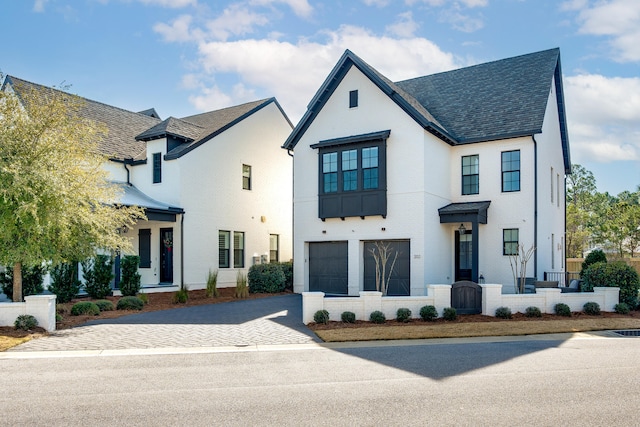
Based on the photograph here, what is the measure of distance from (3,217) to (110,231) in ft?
9.75

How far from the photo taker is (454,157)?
21547 millimetres

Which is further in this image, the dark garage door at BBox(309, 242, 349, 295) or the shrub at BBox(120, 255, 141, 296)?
the dark garage door at BBox(309, 242, 349, 295)

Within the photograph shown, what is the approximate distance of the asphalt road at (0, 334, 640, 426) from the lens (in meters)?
6.33

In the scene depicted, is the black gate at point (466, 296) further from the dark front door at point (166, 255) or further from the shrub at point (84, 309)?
the dark front door at point (166, 255)

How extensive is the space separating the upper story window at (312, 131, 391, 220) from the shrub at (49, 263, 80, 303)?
9.82 meters

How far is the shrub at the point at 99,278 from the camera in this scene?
18047 mm

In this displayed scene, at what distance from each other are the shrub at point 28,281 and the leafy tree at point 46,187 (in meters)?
2.73

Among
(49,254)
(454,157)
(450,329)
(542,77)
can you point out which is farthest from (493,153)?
(49,254)

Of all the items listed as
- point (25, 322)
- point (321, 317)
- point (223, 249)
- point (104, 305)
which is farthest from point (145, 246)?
point (321, 317)

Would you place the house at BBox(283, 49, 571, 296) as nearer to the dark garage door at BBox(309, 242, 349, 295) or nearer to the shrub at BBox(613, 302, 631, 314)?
the dark garage door at BBox(309, 242, 349, 295)

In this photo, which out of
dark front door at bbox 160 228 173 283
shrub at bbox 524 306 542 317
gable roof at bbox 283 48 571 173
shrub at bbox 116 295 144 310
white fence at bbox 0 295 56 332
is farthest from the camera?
dark front door at bbox 160 228 173 283

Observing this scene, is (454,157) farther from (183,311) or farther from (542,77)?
(183,311)

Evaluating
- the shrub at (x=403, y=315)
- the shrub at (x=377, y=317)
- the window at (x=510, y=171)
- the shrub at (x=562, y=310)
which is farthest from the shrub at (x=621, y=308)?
the shrub at (x=377, y=317)

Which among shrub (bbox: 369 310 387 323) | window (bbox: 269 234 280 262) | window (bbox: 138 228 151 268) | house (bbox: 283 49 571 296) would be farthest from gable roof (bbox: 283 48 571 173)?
shrub (bbox: 369 310 387 323)
